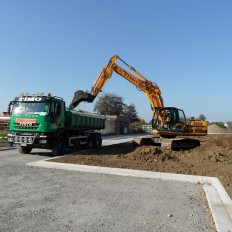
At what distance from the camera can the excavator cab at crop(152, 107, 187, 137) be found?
1990cm

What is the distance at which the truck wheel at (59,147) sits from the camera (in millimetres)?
15562

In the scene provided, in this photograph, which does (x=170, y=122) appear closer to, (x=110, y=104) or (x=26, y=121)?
(x=26, y=121)

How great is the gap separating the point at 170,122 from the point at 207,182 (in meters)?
10.5

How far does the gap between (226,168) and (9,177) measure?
25.4 ft

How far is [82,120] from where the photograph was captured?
18656 millimetres

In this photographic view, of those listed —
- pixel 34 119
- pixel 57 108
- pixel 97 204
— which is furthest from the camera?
pixel 57 108

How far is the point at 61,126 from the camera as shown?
53.1ft

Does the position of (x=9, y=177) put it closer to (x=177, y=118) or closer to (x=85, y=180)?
(x=85, y=180)

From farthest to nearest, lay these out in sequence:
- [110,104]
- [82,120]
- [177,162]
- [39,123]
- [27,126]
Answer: [110,104], [82,120], [27,126], [39,123], [177,162]

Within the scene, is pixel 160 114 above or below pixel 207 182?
above

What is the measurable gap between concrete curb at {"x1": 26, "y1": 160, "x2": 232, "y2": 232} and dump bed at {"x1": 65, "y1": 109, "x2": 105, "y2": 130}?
4.70 metres

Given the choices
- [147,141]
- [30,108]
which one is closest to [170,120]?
[147,141]

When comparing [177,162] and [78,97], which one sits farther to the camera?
[78,97]

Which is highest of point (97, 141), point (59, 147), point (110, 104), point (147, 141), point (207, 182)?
point (110, 104)
